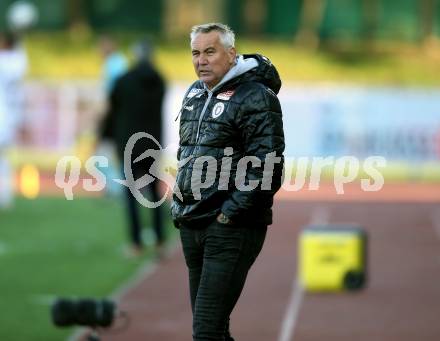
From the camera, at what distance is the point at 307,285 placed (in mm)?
13000

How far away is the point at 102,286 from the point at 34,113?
1774cm

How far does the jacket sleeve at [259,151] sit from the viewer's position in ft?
22.0

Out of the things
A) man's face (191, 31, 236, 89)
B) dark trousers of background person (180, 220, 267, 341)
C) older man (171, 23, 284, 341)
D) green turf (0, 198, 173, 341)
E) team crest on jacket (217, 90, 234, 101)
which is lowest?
green turf (0, 198, 173, 341)

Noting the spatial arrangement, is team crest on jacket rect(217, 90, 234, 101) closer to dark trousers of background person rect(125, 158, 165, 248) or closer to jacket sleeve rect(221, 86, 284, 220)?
jacket sleeve rect(221, 86, 284, 220)

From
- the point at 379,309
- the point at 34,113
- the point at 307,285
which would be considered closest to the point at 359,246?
the point at 307,285

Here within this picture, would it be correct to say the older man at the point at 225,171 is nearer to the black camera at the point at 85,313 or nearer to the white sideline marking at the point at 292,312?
the black camera at the point at 85,313

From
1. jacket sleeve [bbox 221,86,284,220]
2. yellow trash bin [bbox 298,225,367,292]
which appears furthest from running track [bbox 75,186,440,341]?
jacket sleeve [bbox 221,86,284,220]

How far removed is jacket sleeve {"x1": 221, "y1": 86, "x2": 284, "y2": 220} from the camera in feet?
22.0

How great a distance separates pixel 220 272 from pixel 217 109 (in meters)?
0.84

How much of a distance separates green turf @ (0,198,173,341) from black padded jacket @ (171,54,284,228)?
3.40 meters

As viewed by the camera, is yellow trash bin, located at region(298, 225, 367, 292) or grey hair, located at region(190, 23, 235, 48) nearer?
grey hair, located at region(190, 23, 235, 48)

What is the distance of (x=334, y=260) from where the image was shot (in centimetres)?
1320

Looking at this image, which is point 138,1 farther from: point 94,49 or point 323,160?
point 323,160

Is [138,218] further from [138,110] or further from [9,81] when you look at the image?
[9,81]
